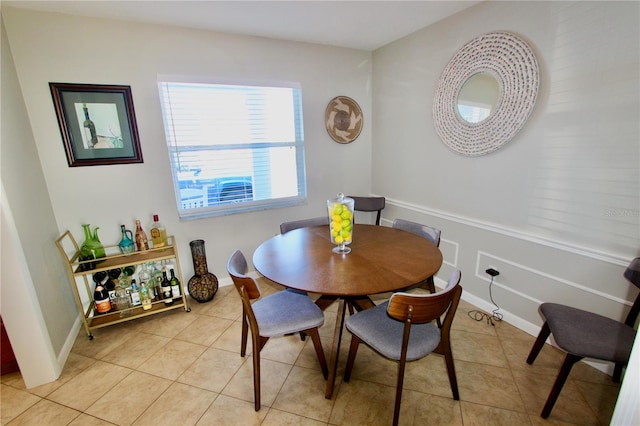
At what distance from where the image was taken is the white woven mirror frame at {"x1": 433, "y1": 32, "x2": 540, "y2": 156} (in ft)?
6.22

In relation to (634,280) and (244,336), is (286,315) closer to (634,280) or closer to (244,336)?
(244,336)

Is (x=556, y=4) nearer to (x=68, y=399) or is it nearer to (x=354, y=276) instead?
(x=354, y=276)

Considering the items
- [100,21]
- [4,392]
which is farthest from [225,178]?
[4,392]

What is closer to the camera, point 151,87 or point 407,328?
point 407,328

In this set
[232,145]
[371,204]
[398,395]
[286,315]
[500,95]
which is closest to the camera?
[398,395]

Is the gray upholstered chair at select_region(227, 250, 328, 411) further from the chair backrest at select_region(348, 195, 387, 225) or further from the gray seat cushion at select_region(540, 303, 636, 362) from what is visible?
the chair backrest at select_region(348, 195, 387, 225)

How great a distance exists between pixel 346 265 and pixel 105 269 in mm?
1868

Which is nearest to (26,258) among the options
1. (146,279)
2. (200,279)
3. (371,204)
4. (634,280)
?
(146,279)

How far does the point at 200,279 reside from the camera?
2.62m

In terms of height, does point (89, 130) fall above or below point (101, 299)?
above

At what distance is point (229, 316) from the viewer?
96.6 inches

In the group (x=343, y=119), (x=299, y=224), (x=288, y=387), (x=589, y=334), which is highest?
(x=343, y=119)

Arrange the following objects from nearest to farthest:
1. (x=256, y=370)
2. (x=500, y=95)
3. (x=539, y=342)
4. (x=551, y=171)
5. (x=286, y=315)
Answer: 1. (x=256, y=370)
2. (x=286, y=315)
3. (x=539, y=342)
4. (x=551, y=171)
5. (x=500, y=95)

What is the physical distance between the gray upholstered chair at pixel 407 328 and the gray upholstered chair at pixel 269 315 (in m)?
0.22
